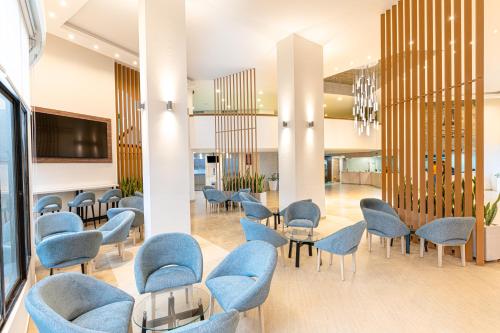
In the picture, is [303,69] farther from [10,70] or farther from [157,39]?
[10,70]

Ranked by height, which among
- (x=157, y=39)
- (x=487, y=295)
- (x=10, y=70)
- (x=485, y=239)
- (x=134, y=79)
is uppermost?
(x=134, y=79)

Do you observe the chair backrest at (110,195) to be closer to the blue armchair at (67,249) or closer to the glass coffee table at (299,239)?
the blue armchair at (67,249)

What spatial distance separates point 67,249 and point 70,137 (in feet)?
16.9

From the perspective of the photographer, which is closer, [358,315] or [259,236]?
[358,315]

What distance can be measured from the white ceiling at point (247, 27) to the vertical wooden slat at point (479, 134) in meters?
2.10

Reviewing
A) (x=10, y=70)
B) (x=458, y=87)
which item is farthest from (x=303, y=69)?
(x=10, y=70)

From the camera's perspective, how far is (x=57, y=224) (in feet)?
14.9

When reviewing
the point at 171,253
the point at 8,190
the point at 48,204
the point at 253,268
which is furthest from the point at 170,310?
the point at 48,204

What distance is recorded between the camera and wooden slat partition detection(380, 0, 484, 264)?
4367 mm

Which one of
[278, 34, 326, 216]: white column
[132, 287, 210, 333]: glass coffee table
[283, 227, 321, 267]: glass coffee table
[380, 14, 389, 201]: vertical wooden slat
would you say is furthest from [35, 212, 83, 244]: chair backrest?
[380, 14, 389, 201]: vertical wooden slat

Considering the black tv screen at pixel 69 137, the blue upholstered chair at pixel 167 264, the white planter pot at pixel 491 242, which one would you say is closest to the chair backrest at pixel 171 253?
the blue upholstered chair at pixel 167 264

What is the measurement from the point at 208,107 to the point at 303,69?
354 inches

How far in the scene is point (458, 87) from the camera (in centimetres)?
458

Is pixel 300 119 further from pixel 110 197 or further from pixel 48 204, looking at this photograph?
pixel 48 204
